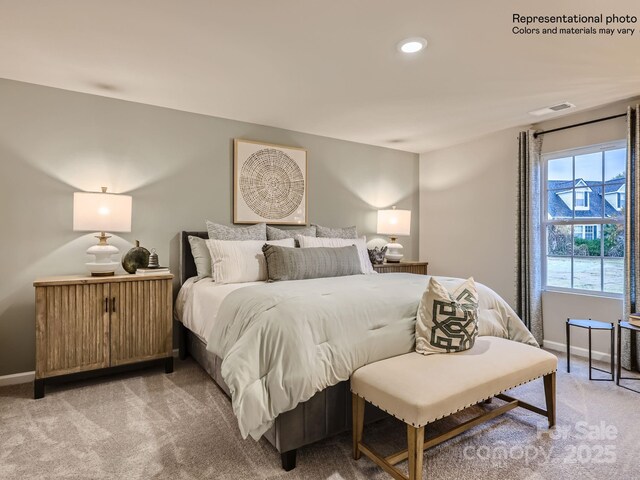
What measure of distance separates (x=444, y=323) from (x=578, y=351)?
249cm

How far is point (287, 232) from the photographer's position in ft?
12.7

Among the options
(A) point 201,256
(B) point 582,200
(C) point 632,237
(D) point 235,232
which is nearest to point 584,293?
(C) point 632,237

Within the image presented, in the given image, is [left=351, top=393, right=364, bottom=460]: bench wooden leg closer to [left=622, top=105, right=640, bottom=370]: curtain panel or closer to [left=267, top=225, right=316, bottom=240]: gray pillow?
[left=267, top=225, right=316, bottom=240]: gray pillow

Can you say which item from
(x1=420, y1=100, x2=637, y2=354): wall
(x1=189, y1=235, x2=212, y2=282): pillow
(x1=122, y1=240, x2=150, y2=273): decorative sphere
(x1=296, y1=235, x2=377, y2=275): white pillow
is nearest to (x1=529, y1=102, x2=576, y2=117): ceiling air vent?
(x1=420, y1=100, x2=637, y2=354): wall

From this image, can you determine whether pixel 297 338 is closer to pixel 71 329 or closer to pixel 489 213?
pixel 71 329

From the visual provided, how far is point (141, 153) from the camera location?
11.0 ft

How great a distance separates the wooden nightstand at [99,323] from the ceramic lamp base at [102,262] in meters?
0.12

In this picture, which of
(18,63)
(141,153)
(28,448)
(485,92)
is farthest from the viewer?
(141,153)

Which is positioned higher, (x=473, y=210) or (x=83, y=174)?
(x=83, y=174)

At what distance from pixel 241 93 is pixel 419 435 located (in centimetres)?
284

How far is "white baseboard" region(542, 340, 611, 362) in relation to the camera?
3.35 m

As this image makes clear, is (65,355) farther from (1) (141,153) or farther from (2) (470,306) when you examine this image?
(2) (470,306)

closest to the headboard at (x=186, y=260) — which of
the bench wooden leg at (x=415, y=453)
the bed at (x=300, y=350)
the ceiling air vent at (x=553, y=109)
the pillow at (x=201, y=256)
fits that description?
the pillow at (x=201, y=256)

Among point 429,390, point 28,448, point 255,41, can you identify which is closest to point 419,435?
point 429,390
